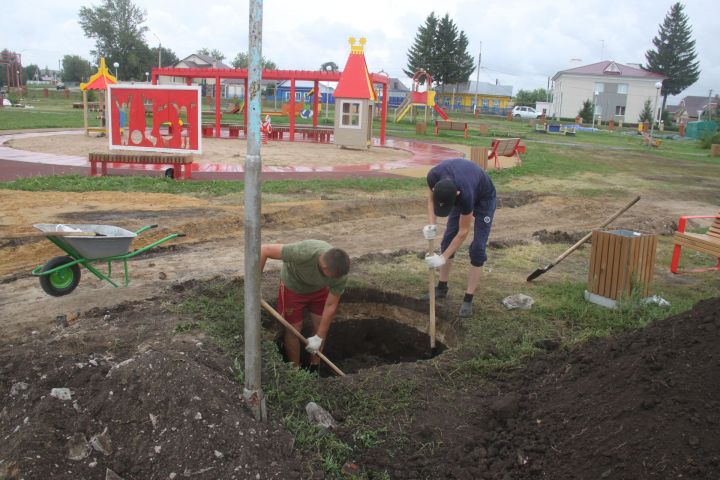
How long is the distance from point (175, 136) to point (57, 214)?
488 centimetres

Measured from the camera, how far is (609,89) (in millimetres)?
61938

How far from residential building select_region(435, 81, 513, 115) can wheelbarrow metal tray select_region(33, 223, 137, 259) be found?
67829mm

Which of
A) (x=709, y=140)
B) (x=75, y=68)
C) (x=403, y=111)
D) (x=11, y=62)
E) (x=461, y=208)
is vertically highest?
(x=75, y=68)

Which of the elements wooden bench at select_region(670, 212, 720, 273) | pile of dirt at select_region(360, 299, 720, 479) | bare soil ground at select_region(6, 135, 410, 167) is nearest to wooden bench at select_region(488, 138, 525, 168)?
bare soil ground at select_region(6, 135, 410, 167)

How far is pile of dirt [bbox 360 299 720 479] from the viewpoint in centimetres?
274

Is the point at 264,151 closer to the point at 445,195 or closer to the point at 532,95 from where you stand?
the point at 445,195

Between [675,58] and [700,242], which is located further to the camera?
[675,58]

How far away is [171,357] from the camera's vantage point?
11.5 feet

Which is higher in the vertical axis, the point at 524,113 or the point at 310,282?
the point at 524,113

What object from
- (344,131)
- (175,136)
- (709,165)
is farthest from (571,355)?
(709,165)

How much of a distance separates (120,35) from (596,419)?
3207 inches

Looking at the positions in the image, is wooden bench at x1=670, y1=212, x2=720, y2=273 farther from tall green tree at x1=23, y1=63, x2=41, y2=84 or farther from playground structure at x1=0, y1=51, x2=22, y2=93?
tall green tree at x1=23, y1=63, x2=41, y2=84

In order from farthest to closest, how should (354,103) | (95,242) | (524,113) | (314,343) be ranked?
(524,113), (354,103), (95,242), (314,343)

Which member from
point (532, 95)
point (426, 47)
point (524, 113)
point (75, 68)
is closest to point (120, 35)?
point (75, 68)
